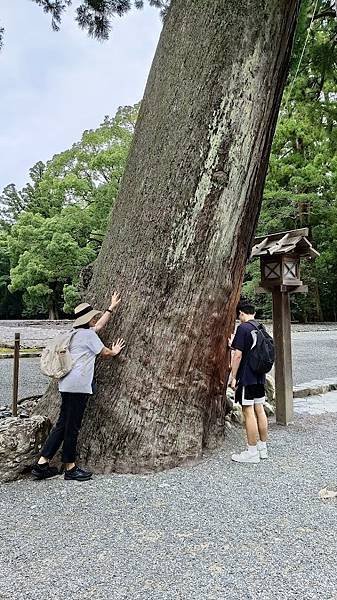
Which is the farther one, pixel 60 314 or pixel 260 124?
pixel 60 314

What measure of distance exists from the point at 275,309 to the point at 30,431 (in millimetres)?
2900

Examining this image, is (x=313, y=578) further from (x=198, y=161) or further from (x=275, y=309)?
(x=275, y=309)

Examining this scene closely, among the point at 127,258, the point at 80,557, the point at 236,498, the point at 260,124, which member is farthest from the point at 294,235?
the point at 80,557

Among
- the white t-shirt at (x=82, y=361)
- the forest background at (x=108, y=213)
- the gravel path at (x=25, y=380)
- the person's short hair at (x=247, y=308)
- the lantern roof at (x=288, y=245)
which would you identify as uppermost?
the forest background at (x=108, y=213)

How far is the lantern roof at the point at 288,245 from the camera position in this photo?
4.77 metres

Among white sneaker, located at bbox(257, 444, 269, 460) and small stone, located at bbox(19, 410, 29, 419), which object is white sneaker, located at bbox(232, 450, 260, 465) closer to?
white sneaker, located at bbox(257, 444, 269, 460)

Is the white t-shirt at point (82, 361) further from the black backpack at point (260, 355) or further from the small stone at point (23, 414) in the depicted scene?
the black backpack at point (260, 355)

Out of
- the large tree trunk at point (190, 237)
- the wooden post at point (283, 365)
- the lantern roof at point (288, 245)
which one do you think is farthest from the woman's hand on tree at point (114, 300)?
the wooden post at point (283, 365)

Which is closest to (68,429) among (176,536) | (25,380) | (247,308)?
(176,536)

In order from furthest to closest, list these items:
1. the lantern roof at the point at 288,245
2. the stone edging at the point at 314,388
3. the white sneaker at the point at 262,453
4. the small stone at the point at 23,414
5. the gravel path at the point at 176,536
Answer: the stone edging at the point at 314,388, the lantern roof at the point at 288,245, the small stone at the point at 23,414, the white sneaker at the point at 262,453, the gravel path at the point at 176,536

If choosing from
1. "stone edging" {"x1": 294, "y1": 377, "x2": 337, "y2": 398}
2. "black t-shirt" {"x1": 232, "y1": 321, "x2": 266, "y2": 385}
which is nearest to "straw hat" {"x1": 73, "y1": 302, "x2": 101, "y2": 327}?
"black t-shirt" {"x1": 232, "y1": 321, "x2": 266, "y2": 385}

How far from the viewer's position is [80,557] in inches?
80.4

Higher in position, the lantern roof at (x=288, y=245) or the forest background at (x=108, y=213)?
the forest background at (x=108, y=213)

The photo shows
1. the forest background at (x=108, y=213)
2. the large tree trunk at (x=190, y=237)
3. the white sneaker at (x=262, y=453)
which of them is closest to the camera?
the large tree trunk at (x=190, y=237)
